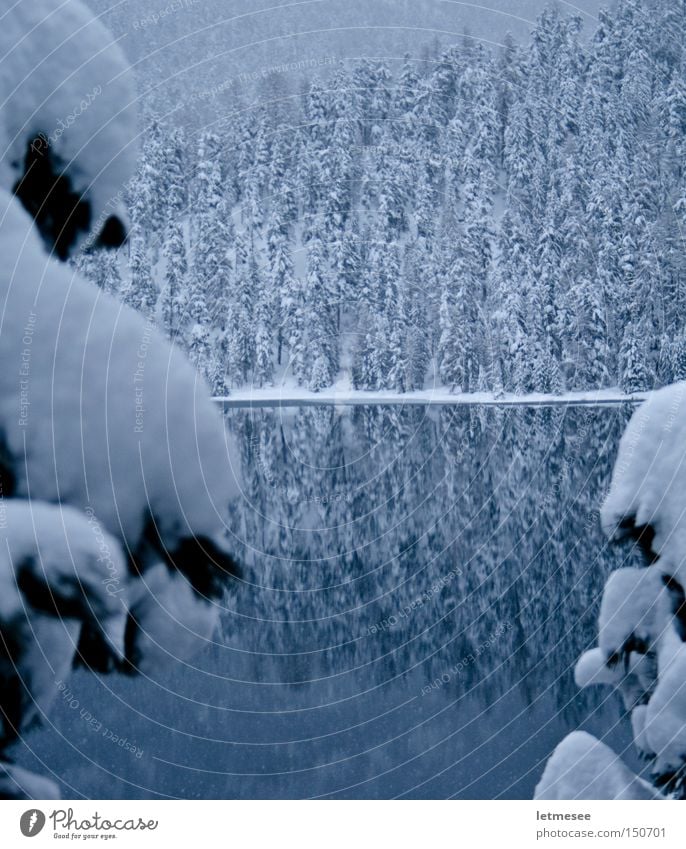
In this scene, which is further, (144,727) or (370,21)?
(370,21)

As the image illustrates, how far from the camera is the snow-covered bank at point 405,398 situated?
762cm

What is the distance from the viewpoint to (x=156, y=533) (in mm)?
6188

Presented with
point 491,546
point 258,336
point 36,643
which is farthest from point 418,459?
point 36,643

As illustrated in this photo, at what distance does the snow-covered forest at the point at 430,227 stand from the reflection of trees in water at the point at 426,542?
0.69 meters

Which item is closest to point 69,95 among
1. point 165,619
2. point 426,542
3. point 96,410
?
point 96,410

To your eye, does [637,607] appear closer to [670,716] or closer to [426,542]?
[670,716]

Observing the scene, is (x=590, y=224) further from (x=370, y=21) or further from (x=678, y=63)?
(x=370, y=21)

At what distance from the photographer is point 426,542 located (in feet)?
30.5

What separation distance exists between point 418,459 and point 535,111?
4.77 meters

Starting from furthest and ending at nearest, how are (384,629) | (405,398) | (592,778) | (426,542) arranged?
(426,542), (384,629), (405,398), (592,778)

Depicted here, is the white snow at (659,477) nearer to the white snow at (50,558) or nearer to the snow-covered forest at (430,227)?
the snow-covered forest at (430,227)

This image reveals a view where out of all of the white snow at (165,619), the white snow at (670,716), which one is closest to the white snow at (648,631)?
the white snow at (670,716)

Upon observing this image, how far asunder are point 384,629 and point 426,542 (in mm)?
1478
